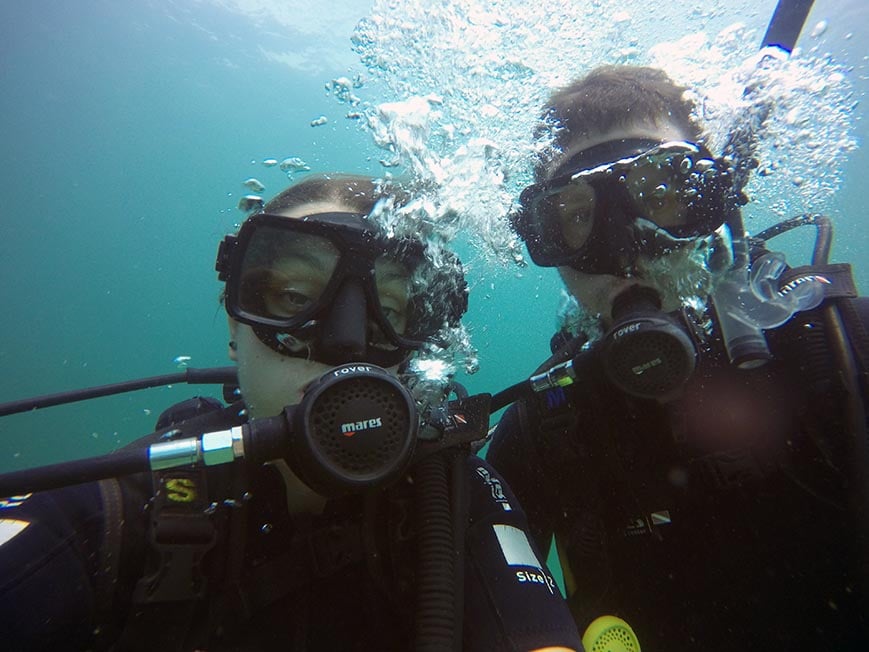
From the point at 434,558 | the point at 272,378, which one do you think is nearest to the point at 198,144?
the point at 272,378

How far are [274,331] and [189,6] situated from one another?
37.1m

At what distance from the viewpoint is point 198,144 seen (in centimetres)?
6431

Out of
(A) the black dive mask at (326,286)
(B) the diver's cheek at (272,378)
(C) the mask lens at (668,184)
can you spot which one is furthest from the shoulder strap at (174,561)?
(C) the mask lens at (668,184)

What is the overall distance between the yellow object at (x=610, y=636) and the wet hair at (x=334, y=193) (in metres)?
2.73

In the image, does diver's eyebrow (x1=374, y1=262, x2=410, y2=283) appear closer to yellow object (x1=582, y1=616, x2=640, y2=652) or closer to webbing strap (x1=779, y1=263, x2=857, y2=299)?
webbing strap (x1=779, y1=263, x2=857, y2=299)

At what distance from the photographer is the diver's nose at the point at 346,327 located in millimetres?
2021

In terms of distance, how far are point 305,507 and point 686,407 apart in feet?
7.04

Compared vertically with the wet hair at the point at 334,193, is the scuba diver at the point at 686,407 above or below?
below

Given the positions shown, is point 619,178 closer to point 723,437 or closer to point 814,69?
point 723,437

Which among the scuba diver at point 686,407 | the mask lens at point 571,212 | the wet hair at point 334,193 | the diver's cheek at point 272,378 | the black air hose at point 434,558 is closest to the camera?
the black air hose at point 434,558

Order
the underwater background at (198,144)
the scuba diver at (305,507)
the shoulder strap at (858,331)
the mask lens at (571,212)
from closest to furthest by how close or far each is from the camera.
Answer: the scuba diver at (305,507) → the shoulder strap at (858,331) → the mask lens at (571,212) → the underwater background at (198,144)

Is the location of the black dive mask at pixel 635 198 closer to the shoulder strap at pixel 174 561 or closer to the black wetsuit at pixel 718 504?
the black wetsuit at pixel 718 504

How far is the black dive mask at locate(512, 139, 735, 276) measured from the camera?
266cm

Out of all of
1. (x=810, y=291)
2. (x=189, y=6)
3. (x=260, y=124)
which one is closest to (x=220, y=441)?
(x=810, y=291)
